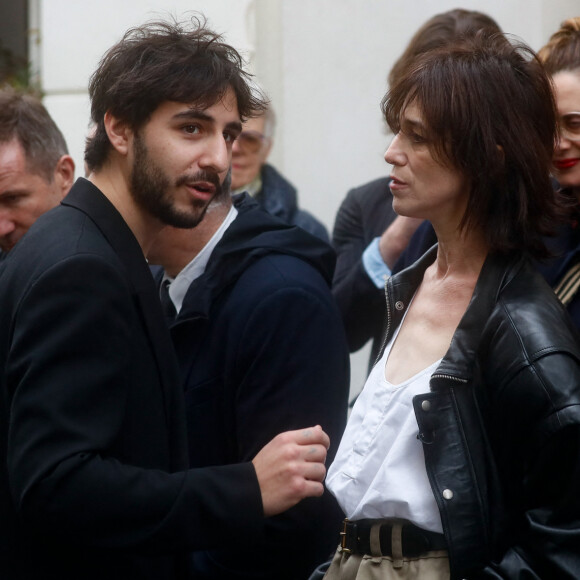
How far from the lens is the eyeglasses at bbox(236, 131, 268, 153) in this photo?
4.81 metres

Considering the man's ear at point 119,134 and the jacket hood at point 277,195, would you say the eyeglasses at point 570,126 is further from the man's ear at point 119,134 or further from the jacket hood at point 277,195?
the jacket hood at point 277,195

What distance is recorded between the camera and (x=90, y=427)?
2.11m

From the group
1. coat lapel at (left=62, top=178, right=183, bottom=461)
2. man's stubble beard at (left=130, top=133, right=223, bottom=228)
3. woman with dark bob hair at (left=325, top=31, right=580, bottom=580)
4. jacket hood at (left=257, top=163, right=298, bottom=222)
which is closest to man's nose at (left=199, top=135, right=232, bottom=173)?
man's stubble beard at (left=130, top=133, right=223, bottom=228)

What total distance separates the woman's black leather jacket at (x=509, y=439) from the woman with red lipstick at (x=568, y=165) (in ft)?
1.68

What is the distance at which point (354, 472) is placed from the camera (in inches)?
94.9

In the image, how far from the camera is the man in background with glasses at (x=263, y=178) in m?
4.81

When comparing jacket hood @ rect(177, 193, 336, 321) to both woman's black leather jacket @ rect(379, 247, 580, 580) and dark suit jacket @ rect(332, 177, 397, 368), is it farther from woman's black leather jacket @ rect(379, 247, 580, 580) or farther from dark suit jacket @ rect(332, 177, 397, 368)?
woman's black leather jacket @ rect(379, 247, 580, 580)

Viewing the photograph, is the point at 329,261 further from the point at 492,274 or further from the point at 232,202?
the point at 492,274

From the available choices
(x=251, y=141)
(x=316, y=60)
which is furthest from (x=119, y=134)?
(x=316, y=60)

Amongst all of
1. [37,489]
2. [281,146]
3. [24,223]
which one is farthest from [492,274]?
[281,146]

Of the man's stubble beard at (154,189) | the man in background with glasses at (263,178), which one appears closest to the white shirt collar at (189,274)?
the man's stubble beard at (154,189)

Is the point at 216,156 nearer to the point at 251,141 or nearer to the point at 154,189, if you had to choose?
the point at 154,189

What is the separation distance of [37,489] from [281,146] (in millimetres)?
4104

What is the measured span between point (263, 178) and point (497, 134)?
2.73 m
